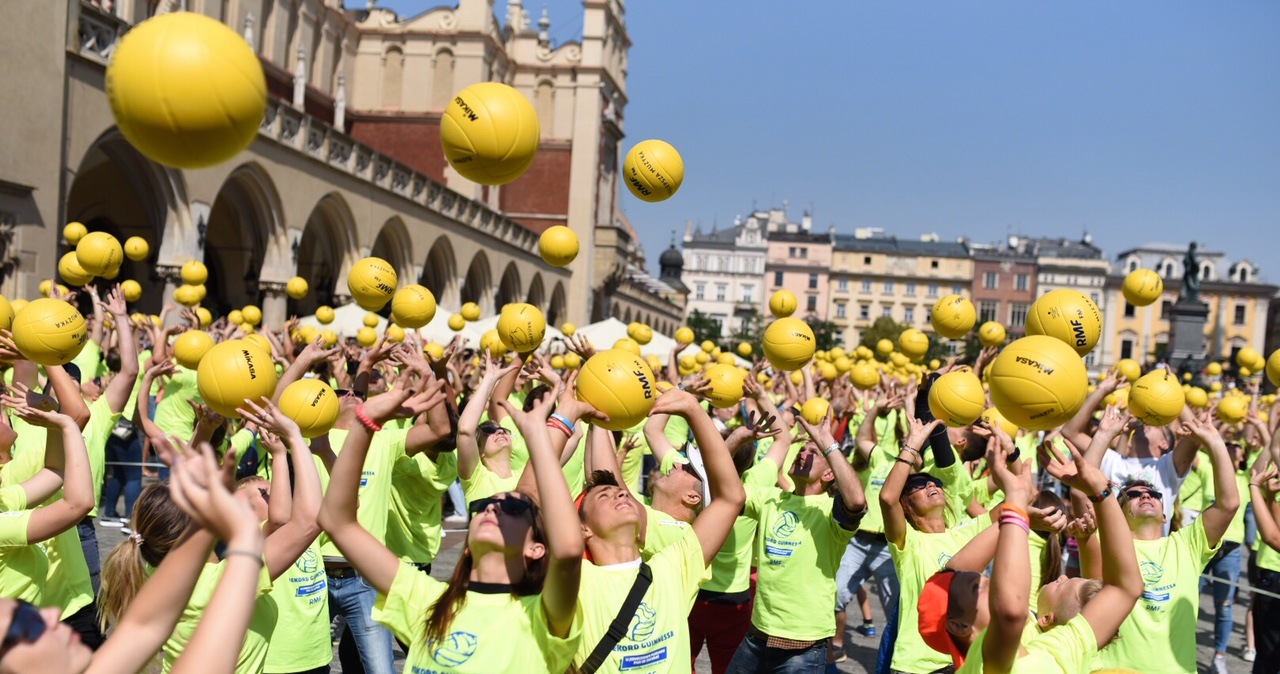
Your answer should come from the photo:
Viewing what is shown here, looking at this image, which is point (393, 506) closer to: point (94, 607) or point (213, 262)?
point (94, 607)

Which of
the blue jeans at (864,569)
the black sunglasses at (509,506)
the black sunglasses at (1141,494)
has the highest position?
the black sunglasses at (509,506)

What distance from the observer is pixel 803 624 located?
219 inches

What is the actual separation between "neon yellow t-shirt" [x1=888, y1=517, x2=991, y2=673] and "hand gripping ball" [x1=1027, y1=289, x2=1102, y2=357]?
1.07 meters

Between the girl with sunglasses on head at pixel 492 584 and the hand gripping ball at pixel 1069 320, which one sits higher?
the hand gripping ball at pixel 1069 320

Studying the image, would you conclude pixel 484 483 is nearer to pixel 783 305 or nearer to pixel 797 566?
pixel 797 566

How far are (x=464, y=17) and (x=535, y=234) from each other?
26.6 ft

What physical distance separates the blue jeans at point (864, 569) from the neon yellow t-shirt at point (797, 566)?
2.00 metres

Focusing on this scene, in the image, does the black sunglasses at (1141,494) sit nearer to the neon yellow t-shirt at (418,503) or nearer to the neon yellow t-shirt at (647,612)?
the neon yellow t-shirt at (647,612)

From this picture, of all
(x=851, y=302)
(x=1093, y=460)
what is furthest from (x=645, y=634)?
(x=851, y=302)

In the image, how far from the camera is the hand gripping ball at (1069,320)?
5.65 metres

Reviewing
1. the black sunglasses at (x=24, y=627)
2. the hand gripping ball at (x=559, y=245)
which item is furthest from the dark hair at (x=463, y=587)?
the hand gripping ball at (x=559, y=245)

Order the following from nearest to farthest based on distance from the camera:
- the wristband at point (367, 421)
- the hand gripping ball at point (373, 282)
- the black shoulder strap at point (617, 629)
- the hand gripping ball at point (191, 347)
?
the wristband at point (367, 421), the black shoulder strap at point (617, 629), the hand gripping ball at point (373, 282), the hand gripping ball at point (191, 347)

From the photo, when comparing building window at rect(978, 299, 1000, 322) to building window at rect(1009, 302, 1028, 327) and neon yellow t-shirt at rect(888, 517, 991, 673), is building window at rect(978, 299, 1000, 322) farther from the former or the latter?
neon yellow t-shirt at rect(888, 517, 991, 673)

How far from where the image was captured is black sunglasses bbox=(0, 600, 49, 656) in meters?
2.05
